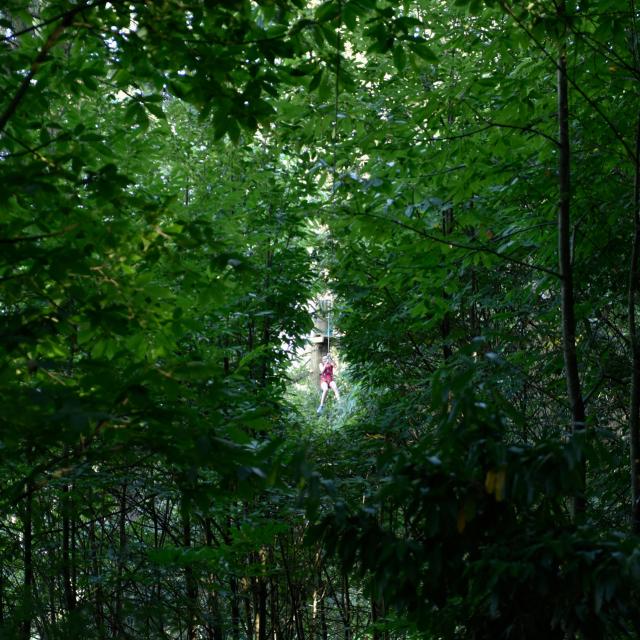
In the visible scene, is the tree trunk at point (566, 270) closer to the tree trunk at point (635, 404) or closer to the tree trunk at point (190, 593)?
the tree trunk at point (635, 404)

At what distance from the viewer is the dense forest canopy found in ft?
5.63

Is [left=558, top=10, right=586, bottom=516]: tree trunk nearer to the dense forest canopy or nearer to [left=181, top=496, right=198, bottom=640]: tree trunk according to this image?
the dense forest canopy

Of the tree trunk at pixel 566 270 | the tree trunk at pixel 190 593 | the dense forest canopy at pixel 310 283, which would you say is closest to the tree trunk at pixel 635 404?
the dense forest canopy at pixel 310 283

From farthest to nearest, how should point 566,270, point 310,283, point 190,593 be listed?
point 310,283 → point 190,593 → point 566,270

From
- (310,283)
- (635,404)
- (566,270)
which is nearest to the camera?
(635,404)

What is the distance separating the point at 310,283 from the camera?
6.41 meters

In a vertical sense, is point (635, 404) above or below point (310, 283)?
below

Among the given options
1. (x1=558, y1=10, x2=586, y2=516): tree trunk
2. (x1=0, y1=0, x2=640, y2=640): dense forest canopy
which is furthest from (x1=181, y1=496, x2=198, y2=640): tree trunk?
(x1=558, y1=10, x2=586, y2=516): tree trunk

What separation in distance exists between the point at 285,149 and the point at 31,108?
364 centimetres

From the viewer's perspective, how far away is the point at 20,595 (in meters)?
4.11

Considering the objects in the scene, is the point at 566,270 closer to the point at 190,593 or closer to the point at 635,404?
the point at 635,404

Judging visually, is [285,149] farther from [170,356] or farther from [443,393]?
[443,393]

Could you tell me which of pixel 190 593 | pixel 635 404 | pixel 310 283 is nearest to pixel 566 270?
pixel 635 404

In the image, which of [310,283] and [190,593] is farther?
[310,283]
